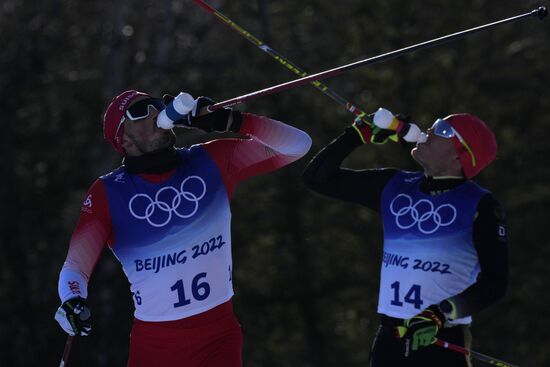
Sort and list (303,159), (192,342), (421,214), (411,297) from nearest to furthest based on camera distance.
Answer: (192,342)
(411,297)
(421,214)
(303,159)

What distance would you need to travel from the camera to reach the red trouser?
16.4ft

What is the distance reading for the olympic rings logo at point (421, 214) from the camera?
528 centimetres

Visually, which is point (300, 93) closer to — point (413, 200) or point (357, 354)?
point (357, 354)

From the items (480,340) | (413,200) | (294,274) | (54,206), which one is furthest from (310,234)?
(413,200)

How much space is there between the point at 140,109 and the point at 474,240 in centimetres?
163

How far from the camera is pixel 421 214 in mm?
5363

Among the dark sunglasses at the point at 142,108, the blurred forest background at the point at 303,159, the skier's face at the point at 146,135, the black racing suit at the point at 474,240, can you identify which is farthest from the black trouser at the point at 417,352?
the blurred forest background at the point at 303,159

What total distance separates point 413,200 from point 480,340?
347 inches

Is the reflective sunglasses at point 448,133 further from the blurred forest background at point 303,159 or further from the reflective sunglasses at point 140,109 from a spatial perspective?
the blurred forest background at point 303,159

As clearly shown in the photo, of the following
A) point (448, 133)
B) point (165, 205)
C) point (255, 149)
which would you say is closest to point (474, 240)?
point (448, 133)

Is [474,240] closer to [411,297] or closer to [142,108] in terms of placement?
[411,297]

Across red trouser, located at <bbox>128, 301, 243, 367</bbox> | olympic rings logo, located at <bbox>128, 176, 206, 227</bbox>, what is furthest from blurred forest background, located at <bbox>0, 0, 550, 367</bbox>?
red trouser, located at <bbox>128, 301, 243, 367</bbox>

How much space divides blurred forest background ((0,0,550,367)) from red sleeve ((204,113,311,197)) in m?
7.95

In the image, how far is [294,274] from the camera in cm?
1503
